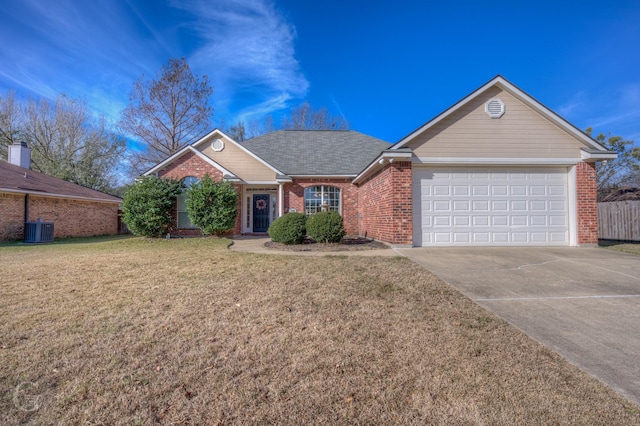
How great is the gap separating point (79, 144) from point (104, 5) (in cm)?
1886

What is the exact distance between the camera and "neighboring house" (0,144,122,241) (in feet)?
42.4

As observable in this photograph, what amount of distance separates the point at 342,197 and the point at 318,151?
3.51m

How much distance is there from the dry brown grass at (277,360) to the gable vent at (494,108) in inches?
286

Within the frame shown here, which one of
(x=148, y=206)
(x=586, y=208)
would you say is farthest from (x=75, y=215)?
(x=586, y=208)

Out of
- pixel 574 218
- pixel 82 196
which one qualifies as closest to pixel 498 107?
pixel 574 218

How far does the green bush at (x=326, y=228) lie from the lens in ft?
32.1

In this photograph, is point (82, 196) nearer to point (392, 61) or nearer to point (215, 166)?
point (215, 166)

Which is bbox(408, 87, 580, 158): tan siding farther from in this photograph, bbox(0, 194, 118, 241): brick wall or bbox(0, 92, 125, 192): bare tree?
bbox(0, 92, 125, 192): bare tree

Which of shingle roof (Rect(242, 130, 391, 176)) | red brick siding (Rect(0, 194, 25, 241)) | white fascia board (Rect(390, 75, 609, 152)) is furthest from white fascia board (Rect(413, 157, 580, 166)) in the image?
red brick siding (Rect(0, 194, 25, 241))

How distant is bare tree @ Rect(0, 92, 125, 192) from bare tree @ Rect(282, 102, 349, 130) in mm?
15131

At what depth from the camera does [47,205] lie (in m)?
14.6

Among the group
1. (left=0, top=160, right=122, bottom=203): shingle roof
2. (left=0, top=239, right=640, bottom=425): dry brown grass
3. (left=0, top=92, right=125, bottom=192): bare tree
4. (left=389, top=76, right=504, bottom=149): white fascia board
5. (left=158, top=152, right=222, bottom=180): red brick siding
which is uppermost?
(left=0, top=92, right=125, bottom=192): bare tree

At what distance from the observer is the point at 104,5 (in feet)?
28.8

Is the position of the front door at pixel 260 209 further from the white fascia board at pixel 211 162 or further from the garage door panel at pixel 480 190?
the garage door panel at pixel 480 190
